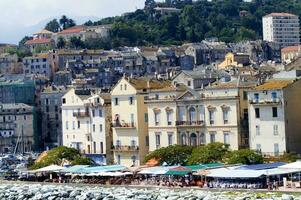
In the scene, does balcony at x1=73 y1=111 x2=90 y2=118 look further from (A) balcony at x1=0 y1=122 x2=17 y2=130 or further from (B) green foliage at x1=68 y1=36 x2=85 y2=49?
(B) green foliage at x1=68 y1=36 x2=85 y2=49

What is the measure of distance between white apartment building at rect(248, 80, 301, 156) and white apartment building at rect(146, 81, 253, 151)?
1892 millimetres

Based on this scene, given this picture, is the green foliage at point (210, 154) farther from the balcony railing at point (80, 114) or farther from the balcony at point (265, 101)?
the balcony railing at point (80, 114)

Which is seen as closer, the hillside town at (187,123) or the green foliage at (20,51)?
the hillside town at (187,123)

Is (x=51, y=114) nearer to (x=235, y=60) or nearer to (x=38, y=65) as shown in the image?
(x=235, y=60)

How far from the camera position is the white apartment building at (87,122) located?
248 feet

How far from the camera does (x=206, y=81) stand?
70438 mm

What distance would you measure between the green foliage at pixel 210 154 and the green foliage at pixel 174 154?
212cm

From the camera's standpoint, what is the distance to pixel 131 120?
71.6 meters

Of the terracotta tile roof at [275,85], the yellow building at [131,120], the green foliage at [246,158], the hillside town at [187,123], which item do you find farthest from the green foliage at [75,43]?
the green foliage at [246,158]

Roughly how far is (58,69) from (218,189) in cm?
9708

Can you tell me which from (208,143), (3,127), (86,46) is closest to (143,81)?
(208,143)

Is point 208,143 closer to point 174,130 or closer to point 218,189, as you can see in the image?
point 174,130

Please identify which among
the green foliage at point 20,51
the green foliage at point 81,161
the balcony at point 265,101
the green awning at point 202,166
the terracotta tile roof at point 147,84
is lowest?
the green awning at point 202,166

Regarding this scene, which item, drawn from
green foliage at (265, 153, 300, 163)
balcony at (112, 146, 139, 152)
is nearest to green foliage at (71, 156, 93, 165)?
balcony at (112, 146, 139, 152)
